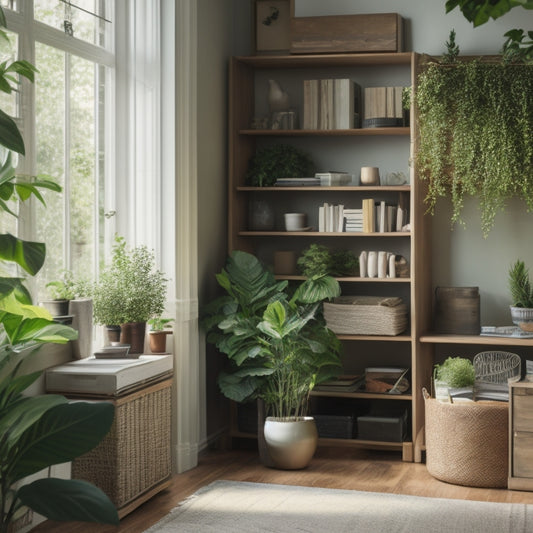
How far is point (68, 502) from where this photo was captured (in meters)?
2.23

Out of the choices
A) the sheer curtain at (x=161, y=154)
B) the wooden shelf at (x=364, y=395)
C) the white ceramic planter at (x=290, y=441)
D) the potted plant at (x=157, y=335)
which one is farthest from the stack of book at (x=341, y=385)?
the potted plant at (x=157, y=335)

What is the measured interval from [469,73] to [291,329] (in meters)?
1.71

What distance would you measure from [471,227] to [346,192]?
811 millimetres

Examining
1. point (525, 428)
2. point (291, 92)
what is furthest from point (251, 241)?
point (525, 428)

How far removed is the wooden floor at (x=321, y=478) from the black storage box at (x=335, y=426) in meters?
0.11

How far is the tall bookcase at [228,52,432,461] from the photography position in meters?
4.51

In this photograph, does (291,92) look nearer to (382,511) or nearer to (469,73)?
(469,73)

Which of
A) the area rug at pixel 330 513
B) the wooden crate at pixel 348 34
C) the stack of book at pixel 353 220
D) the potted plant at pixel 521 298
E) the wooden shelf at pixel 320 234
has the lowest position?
the area rug at pixel 330 513

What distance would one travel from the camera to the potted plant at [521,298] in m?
4.27

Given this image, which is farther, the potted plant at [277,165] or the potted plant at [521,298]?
the potted plant at [277,165]

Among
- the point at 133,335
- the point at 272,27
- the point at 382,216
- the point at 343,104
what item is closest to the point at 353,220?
the point at 382,216

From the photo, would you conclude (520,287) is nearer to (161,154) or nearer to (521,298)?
(521,298)

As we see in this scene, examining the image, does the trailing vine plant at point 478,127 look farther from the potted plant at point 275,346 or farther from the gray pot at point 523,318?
the potted plant at point 275,346

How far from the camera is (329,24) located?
467 centimetres
